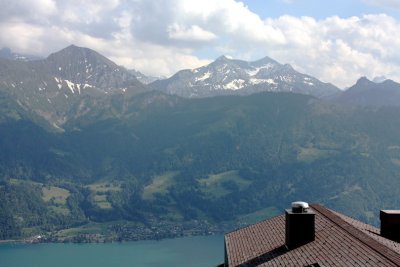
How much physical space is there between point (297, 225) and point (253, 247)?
14.1 feet

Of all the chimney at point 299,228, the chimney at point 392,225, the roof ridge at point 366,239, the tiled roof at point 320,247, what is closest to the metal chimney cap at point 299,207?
the chimney at point 299,228

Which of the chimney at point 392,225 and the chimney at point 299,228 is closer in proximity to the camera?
the chimney at point 299,228

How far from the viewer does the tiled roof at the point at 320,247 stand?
81.6 ft

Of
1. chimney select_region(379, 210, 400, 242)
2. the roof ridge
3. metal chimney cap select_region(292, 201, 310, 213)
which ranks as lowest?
chimney select_region(379, 210, 400, 242)

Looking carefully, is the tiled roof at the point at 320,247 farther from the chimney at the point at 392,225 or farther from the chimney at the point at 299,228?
the chimney at the point at 392,225

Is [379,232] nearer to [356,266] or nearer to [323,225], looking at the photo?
[323,225]

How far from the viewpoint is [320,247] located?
28.8 meters

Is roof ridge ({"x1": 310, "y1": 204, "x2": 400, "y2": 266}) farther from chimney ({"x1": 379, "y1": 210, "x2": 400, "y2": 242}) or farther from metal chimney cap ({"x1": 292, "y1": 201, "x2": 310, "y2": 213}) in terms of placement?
chimney ({"x1": 379, "y1": 210, "x2": 400, "y2": 242})

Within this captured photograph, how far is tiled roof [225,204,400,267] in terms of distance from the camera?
24859 millimetres

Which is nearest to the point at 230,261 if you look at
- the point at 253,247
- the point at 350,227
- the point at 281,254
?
the point at 253,247

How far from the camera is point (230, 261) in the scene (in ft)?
112

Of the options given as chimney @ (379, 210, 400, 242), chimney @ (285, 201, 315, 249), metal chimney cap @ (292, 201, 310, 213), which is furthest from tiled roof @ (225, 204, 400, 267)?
chimney @ (379, 210, 400, 242)

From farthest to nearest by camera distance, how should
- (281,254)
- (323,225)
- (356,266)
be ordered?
(323,225)
(281,254)
(356,266)

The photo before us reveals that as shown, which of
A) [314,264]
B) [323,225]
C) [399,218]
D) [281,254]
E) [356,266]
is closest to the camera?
[356,266]
